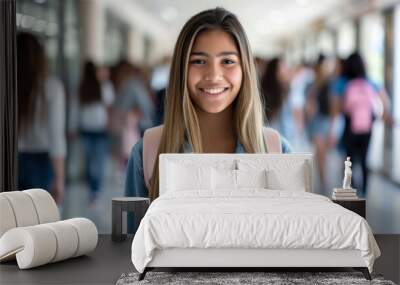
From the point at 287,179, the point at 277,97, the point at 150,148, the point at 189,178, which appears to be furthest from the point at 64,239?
the point at 277,97

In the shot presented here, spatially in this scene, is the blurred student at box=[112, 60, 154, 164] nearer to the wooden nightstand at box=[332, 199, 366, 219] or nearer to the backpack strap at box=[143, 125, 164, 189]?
the backpack strap at box=[143, 125, 164, 189]

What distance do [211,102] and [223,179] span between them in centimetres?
114

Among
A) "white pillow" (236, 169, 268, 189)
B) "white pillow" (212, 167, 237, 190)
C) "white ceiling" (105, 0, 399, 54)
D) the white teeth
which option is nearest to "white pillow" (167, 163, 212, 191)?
"white pillow" (212, 167, 237, 190)

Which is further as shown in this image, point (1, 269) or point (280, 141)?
point (280, 141)

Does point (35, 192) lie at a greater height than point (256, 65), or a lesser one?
lesser

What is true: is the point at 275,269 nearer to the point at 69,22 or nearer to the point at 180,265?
the point at 180,265

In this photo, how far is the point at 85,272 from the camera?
609 centimetres

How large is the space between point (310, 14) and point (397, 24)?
95 cm

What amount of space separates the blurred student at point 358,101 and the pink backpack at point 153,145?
909 millimetres

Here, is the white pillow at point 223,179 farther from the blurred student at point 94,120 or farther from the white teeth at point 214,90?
the blurred student at point 94,120

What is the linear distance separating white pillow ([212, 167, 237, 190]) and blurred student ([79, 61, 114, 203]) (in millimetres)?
2039

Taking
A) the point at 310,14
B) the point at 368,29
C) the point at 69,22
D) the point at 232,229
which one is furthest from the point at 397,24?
the point at 232,229

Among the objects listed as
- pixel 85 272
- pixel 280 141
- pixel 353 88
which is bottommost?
pixel 85 272

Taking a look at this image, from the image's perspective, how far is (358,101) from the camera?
866 centimetres
